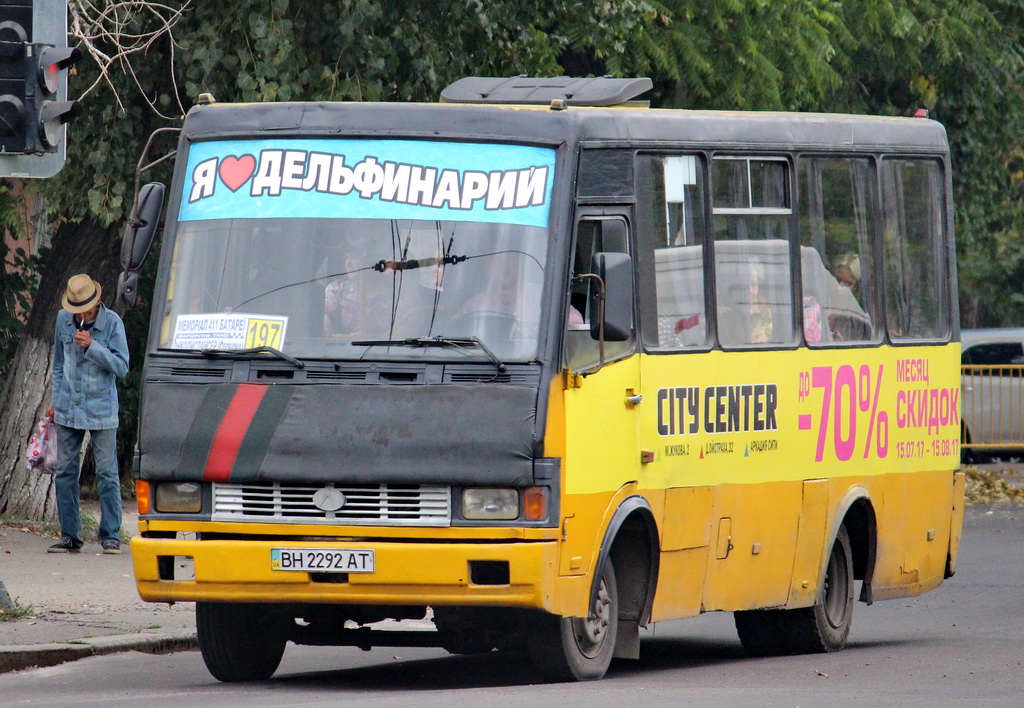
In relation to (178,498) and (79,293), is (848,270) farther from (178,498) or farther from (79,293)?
(79,293)

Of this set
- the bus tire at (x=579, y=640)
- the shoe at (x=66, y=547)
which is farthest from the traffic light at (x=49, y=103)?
the shoe at (x=66, y=547)

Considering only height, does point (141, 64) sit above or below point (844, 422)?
above

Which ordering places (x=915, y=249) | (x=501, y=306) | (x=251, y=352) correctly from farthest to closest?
(x=915, y=249) → (x=251, y=352) → (x=501, y=306)

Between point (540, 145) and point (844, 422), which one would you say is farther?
point (844, 422)

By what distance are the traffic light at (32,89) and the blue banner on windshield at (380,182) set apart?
156 centimetres

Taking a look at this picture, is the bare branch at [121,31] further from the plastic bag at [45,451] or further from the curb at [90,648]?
the curb at [90,648]

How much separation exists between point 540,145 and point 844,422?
3109 mm

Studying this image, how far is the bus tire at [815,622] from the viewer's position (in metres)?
11.2

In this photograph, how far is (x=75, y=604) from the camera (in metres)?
11.7

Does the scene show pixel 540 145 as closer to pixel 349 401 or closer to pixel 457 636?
pixel 349 401

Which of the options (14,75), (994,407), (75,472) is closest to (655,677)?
(14,75)

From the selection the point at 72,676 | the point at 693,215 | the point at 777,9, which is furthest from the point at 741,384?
the point at 777,9

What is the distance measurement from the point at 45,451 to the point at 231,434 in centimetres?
606

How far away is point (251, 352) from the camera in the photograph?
8664 millimetres
